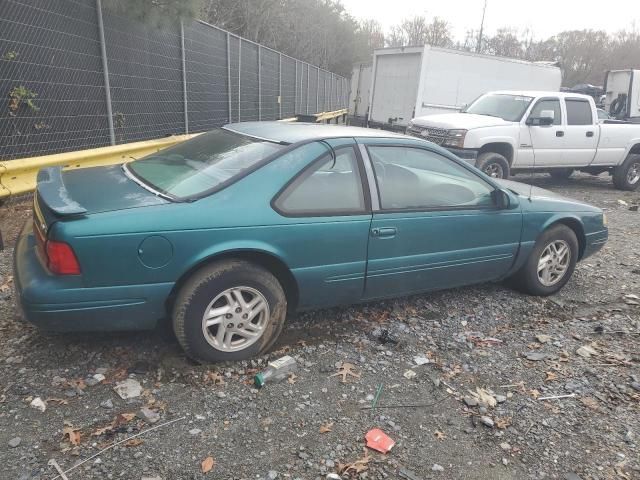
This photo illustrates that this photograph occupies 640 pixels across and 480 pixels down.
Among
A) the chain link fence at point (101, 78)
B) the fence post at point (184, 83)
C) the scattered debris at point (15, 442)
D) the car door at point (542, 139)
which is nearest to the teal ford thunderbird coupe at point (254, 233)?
the scattered debris at point (15, 442)

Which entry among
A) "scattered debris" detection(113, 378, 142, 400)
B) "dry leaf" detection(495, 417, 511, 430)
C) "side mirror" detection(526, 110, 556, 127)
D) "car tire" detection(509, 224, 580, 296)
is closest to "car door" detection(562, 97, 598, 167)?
"side mirror" detection(526, 110, 556, 127)

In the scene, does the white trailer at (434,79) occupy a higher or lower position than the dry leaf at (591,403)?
higher

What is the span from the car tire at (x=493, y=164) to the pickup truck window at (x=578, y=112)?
1.95m

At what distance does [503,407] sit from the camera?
306cm

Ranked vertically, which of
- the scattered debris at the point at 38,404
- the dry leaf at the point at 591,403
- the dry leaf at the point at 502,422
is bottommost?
the dry leaf at the point at 591,403

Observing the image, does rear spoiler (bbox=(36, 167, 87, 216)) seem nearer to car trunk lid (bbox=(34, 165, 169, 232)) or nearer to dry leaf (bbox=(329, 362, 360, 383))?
car trunk lid (bbox=(34, 165, 169, 232))

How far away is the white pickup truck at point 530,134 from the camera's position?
8.89m

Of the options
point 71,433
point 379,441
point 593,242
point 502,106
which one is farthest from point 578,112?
point 71,433

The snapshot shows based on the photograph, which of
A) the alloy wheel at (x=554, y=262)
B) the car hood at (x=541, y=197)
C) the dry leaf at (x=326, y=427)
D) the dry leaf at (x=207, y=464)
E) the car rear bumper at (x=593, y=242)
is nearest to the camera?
the dry leaf at (x=207, y=464)

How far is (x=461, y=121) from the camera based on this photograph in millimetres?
9141

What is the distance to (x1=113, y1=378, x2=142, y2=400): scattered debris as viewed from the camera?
288 centimetres

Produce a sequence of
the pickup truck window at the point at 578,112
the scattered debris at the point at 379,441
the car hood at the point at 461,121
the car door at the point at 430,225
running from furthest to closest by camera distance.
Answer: the pickup truck window at the point at 578,112, the car hood at the point at 461,121, the car door at the point at 430,225, the scattered debris at the point at 379,441

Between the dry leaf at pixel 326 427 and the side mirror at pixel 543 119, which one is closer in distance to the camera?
the dry leaf at pixel 326 427

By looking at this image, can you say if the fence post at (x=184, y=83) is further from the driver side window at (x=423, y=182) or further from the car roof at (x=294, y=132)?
the driver side window at (x=423, y=182)
